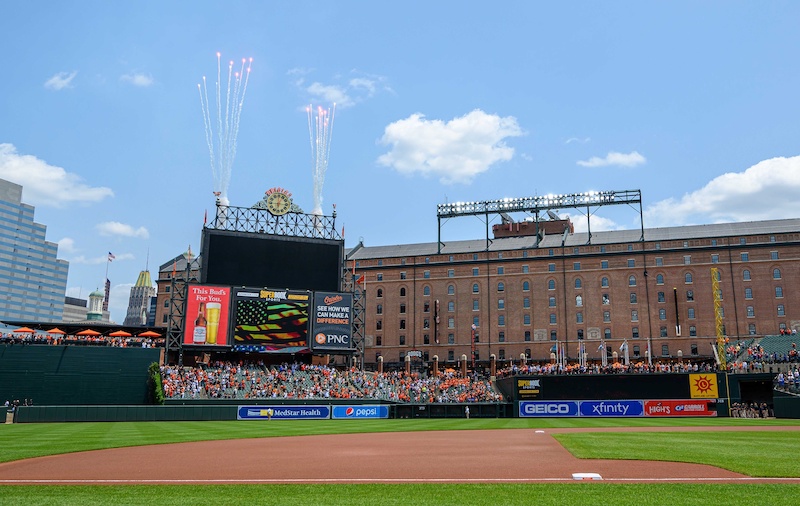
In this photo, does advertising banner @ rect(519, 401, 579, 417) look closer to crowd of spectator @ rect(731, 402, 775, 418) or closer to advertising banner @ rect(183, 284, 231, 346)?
crowd of spectator @ rect(731, 402, 775, 418)

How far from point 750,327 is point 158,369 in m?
71.5

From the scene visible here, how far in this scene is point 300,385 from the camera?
63.6 metres

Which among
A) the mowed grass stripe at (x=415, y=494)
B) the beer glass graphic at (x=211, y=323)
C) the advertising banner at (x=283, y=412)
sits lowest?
the advertising banner at (x=283, y=412)

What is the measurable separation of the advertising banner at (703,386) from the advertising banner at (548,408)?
9134mm

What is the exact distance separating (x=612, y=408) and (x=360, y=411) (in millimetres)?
20529

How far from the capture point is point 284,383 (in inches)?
2518

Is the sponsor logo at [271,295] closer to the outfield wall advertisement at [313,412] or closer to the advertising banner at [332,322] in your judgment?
the advertising banner at [332,322]

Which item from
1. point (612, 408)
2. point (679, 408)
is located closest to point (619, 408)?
point (612, 408)

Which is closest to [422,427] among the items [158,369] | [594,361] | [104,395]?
[158,369]

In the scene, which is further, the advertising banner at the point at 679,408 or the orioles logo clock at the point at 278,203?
the orioles logo clock at the point at 278,203


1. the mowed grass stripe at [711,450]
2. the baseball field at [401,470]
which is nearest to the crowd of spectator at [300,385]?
the baseball field at [401,470]

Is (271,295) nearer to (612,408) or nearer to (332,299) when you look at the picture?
(332,299)

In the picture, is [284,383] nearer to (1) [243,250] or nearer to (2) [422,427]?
(1) [243,250]

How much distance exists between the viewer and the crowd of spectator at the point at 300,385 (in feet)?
196
